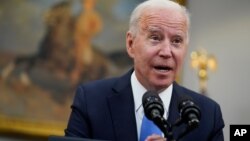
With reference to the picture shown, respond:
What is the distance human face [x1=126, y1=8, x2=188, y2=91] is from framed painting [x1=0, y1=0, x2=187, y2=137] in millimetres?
2916

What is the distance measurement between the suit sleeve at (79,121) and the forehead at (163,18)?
434mm

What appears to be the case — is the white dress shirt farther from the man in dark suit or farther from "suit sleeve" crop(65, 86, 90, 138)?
"suit sleeve" crop(65, 86, 90, 138)

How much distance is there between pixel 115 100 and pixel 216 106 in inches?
18.5

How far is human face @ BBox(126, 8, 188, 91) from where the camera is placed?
2.17m

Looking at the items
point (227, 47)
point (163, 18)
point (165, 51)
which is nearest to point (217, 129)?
point (165, 51)

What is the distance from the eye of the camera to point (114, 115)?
7.46ft

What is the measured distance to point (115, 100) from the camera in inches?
91.5

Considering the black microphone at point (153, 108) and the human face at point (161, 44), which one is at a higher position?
the human face at point (161, 44)

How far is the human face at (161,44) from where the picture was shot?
85.5 inches

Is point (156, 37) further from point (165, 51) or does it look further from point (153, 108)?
point (153, 108)

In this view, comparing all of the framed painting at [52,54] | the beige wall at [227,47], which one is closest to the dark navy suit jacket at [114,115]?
the beige wall at [227,47]

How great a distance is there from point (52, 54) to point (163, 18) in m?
3.46

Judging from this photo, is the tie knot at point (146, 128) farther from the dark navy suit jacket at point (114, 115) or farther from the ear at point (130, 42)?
A: the ear at point (130, 42)

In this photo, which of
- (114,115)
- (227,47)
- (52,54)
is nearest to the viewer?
(114,115)
